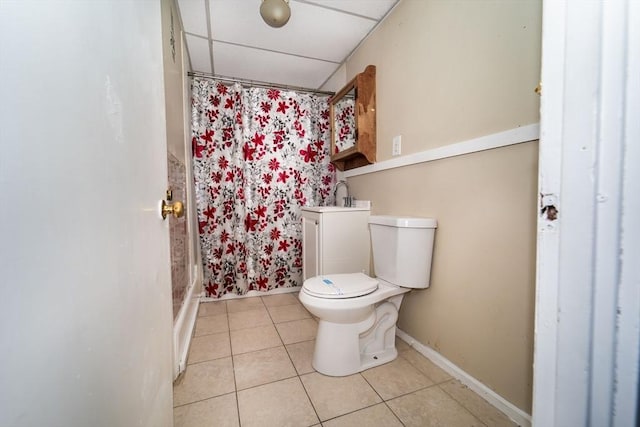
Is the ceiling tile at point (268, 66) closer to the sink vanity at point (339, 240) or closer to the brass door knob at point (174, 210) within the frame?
the sink vanity at point (339, 240)

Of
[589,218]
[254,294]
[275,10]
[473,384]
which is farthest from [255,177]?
[589,218]

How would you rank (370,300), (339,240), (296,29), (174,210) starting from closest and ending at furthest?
(174,210)
(370,300)
(296,29)
(339,240)

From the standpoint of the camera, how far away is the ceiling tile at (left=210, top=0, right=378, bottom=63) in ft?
5.46

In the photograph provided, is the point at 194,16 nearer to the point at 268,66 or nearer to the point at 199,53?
the point at 199,53

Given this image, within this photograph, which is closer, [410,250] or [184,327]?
[410,250]

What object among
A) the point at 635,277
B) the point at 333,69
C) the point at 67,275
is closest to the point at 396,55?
the point at 333,69

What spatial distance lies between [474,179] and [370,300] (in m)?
0.77

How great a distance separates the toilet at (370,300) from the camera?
51.9 inches

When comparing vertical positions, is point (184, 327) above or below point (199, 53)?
below

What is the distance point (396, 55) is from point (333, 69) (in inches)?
34.6

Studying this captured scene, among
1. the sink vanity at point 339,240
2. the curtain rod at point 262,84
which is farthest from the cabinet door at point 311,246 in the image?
the curtain rod at point 262,84

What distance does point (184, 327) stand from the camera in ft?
5.41

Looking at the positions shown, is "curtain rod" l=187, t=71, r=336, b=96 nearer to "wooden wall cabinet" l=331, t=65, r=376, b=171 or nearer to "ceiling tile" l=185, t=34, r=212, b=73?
"ceiling tile" l=185, t=34, r=212, b=73

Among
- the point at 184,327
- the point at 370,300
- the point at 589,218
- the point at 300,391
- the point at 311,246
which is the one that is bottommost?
the point at 300,391
